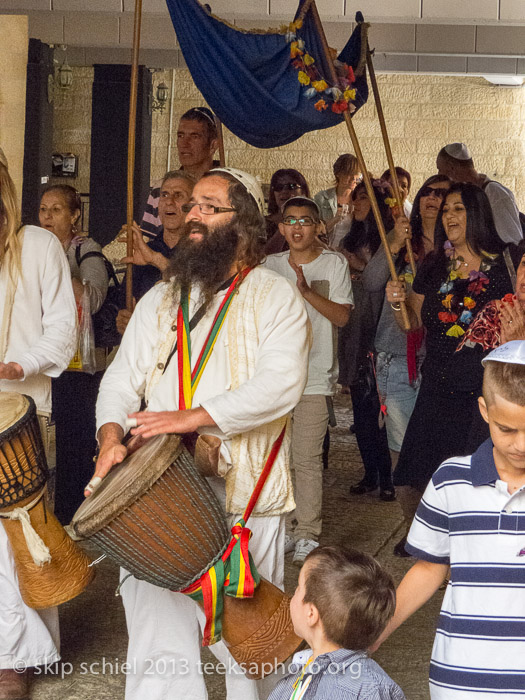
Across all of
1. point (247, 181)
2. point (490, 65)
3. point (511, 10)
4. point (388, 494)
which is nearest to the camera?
point (247, 181)

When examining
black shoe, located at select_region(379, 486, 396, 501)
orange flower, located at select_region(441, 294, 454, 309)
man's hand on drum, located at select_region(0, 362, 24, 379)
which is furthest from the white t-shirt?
man's hand on drum, located at select_region(0, 362, 24, 379)

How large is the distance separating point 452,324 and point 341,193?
3.04 meters

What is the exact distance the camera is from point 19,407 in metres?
3.60

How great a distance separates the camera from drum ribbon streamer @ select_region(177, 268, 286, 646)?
9.77 feet

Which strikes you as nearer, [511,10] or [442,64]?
[511,10]

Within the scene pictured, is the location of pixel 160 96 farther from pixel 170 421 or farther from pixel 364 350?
pixel 170 421

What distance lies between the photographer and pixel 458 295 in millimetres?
4801

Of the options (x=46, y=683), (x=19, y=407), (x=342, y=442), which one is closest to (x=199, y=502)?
(x=19, y=407)

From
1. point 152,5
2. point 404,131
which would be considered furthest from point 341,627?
point 404,131

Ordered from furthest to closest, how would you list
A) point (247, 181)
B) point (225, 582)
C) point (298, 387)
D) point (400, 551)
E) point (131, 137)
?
point (400, 551) → point (131, 137) → point (247, 181) → point (298, 387) → point (225, 582)

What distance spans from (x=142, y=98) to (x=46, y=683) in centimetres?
708

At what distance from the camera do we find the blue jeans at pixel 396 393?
219 inches

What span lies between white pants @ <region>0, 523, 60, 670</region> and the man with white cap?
2945 millimetres

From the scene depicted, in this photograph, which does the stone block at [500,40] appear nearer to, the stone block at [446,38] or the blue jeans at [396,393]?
the stone block at [446,38]
